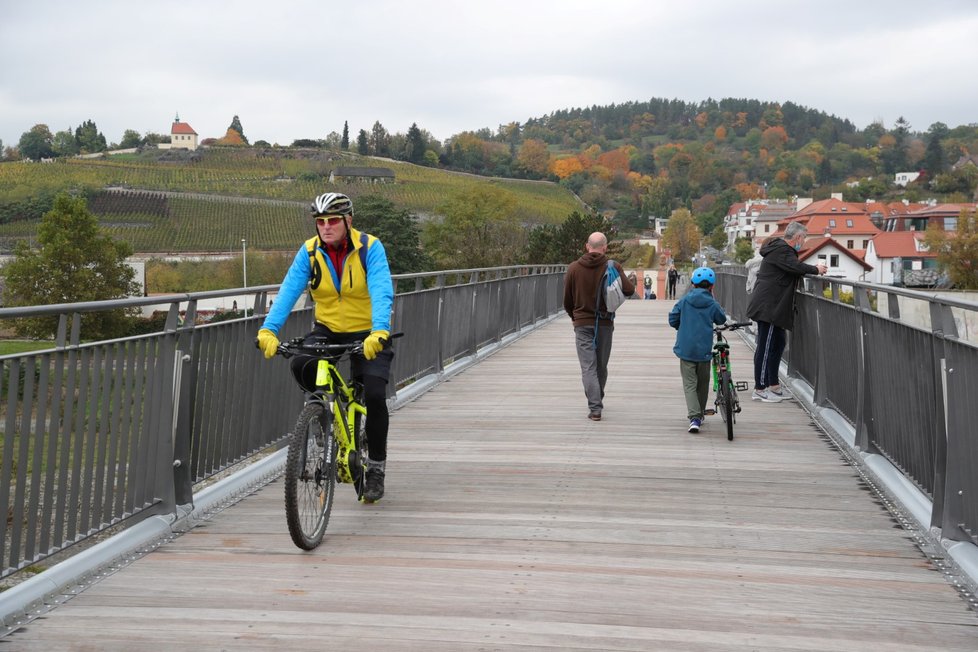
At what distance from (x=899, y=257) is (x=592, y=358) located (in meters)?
122

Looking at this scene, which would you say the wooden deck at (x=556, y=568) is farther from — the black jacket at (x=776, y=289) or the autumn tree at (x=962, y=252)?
the autumn tree at (x=962, y=252)

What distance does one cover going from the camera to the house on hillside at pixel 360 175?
146375 mm

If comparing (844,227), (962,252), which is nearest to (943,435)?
(962,252)

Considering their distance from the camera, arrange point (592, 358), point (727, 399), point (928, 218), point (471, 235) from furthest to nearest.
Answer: point (928, 218) < point (471, 235) < point (592, 358) < point (727, 399)

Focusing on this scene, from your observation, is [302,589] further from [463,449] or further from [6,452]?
[463,449]

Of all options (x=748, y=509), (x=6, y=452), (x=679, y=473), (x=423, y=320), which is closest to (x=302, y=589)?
(x=6, y=452)

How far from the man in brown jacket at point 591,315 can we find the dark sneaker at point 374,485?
3.56 meters

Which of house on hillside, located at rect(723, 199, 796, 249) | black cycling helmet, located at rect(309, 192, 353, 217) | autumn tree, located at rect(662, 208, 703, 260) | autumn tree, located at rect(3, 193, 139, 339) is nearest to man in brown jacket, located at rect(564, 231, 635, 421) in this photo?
black cycling helmet, located at rect(309, 192, 353, 217)

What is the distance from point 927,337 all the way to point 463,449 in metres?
3.43

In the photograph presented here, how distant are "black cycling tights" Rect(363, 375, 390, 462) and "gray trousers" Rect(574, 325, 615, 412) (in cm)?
360

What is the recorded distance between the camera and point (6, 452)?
407 cm

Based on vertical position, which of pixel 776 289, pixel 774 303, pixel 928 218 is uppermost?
pixel 928 218

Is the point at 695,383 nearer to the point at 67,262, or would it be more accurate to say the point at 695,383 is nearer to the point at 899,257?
the point at 67,262

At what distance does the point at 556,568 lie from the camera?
16.0ft
